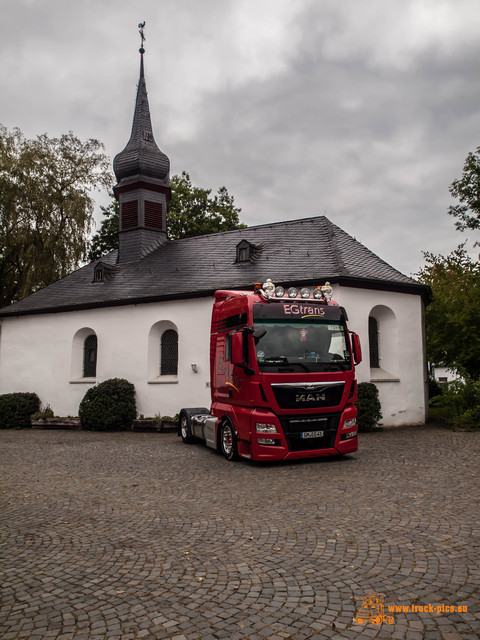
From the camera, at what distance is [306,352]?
918cm

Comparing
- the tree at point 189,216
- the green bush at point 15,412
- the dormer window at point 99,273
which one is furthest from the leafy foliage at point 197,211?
the green bush at point 15,412

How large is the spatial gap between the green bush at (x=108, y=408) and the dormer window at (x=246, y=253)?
5.88 metres

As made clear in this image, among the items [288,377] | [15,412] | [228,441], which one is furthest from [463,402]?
[15,412]

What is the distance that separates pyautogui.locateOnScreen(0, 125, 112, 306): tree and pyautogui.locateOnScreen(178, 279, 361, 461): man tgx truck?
16841mm

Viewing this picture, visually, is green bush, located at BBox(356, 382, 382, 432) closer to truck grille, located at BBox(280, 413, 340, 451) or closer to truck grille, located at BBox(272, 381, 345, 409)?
truck grille, located at BBox(280, 413, 340, 451)

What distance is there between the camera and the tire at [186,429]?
12.3m

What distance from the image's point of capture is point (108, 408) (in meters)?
16.2

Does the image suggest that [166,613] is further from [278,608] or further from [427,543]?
[427,543]

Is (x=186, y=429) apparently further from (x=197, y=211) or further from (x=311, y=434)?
(x=197, y=211)

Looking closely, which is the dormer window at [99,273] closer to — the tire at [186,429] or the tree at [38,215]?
the tree at [38,215]

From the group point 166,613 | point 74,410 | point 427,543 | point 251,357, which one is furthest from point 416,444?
point 74,410

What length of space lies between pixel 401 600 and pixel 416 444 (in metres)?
8.04
